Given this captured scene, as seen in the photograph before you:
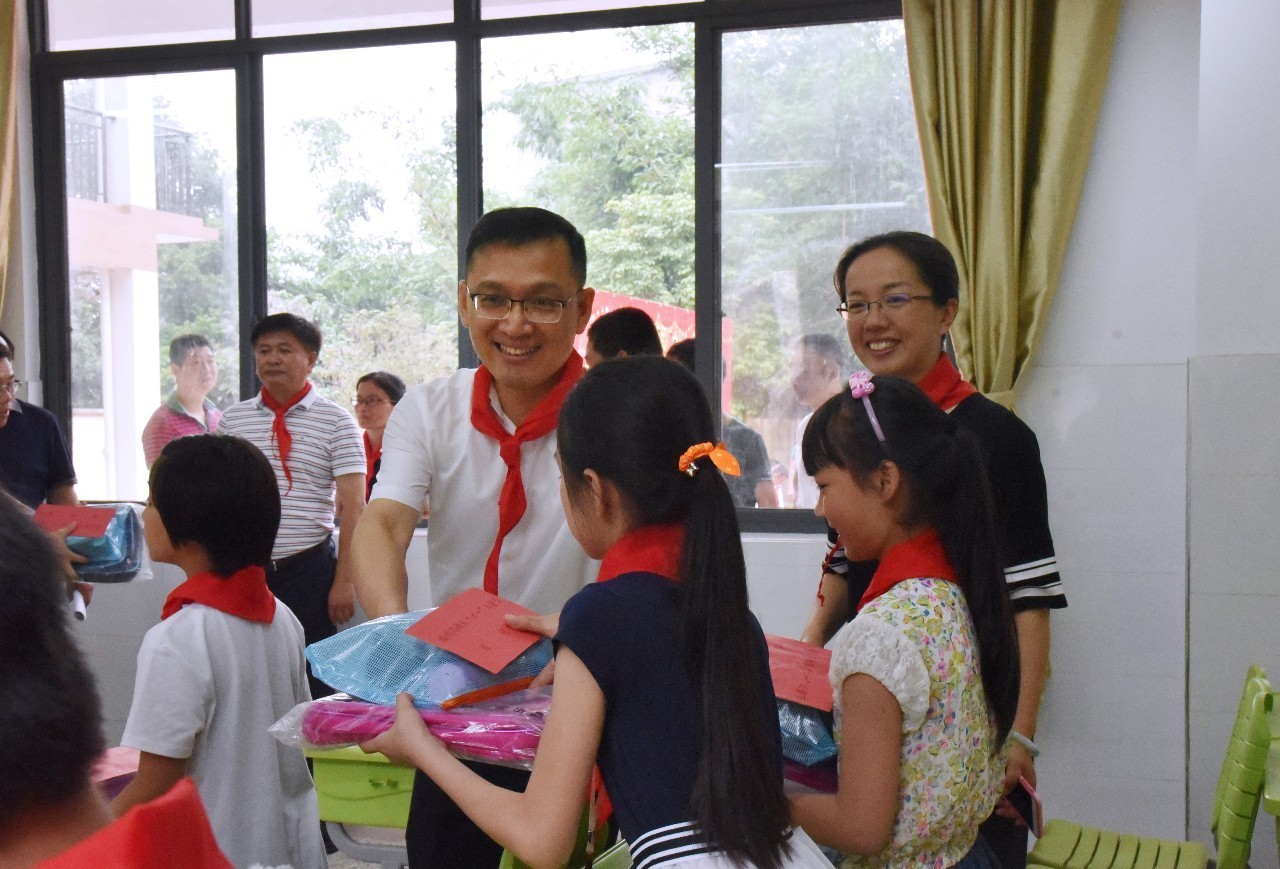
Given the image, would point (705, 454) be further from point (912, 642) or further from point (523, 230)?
point (523, 230)

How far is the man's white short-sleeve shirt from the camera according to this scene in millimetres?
1731

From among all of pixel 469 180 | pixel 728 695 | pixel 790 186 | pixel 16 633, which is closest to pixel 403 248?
pixel 469 180

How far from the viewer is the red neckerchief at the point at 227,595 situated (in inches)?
73.9

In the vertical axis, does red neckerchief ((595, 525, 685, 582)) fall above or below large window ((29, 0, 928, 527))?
below

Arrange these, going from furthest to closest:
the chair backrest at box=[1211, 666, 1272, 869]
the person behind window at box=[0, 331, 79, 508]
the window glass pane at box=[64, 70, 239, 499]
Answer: the window glass pane at box=[64, 70, 239, 499], the person behind window at box=[0, 331, 79, 508], the chair backrest at box=[1211, 666, 1272, 869]

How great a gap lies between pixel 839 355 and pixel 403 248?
176cm

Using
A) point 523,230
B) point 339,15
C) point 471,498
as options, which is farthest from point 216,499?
point 339,15

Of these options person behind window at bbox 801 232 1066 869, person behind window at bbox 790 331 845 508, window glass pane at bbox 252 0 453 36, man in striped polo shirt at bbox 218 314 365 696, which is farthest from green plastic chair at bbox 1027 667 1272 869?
window glass pane at bbox 252 0 453 36

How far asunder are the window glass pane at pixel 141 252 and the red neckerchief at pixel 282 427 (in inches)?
32.1

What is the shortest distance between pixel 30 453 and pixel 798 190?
108 inches

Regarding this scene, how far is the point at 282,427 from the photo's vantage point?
13.1 ft

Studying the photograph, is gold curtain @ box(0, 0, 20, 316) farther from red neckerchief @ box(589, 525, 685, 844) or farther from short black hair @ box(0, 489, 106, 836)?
short black hair @ box(0, 489, 106, 836)

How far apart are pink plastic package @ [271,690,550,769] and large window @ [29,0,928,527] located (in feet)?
9.60

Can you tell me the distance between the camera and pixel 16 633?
2.12 ft
